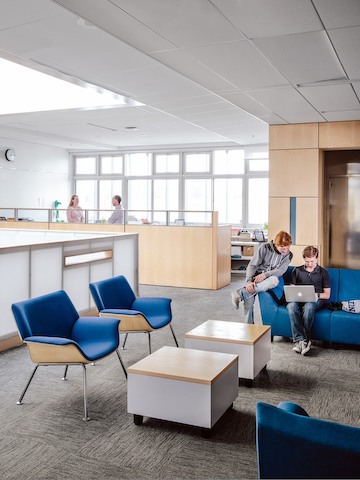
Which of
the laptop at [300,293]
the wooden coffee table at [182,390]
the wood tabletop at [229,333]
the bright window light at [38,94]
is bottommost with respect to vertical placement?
the wooden coffee table at [182,390]

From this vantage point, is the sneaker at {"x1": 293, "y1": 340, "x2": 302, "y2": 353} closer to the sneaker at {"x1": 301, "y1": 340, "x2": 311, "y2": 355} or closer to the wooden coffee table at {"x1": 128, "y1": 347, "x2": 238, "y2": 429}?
the sneaker at {"x1": 301, "y1": 340, "x2": 311, "y2": 355}

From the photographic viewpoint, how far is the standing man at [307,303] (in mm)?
5312

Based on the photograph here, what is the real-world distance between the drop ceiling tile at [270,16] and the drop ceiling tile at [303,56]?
0.16 m

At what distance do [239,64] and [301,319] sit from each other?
8.83ft

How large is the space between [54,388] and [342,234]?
21.5 feet

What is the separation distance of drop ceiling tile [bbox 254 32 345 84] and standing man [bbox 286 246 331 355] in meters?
1.82

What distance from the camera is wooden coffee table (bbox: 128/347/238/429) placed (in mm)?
3303

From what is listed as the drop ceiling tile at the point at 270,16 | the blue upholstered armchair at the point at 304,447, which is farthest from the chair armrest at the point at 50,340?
the drop ceiling tile at the point at 270,16

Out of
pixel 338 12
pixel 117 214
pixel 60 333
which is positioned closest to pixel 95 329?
pixel 60 333

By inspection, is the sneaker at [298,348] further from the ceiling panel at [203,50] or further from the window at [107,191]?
the window at [107,191]

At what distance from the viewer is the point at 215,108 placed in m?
7.89

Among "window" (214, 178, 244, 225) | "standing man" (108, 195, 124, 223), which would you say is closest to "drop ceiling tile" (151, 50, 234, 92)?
"standing man" (108, 195, 124, 223)

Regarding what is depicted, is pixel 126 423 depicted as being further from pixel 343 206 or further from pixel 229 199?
pixel 229 199

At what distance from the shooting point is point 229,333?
4.56 m
